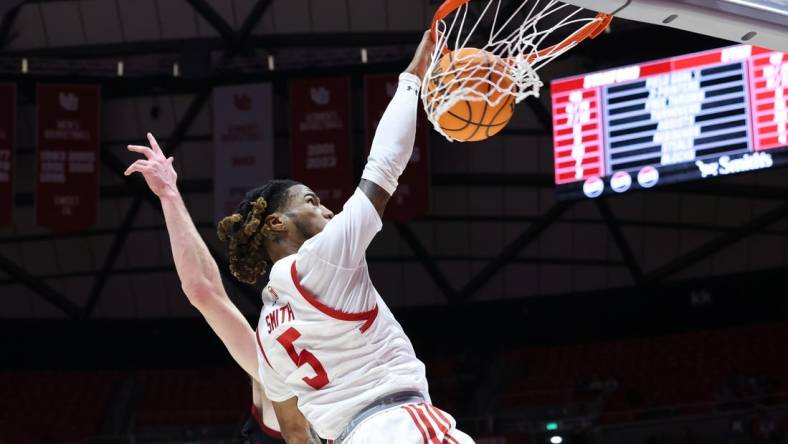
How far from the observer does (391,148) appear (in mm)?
3623

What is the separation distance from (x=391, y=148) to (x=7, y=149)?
16.0 meters

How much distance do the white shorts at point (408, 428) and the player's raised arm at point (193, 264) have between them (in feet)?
3.71

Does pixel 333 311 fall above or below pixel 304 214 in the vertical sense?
below

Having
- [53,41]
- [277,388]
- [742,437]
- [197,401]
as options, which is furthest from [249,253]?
[197,401]

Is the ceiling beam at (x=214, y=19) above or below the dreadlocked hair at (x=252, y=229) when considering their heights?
above

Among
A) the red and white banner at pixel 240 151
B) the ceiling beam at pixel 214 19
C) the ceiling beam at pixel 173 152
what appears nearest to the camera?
the red and white banner at pixel 240 151

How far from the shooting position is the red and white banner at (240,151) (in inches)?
719

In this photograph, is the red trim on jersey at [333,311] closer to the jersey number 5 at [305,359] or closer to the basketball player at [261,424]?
the jersey number 5 at [305,359]

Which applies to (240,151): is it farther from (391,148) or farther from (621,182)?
(391,148)

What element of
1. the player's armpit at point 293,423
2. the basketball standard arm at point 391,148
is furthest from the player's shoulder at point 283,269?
the player's armpit at point 293,423

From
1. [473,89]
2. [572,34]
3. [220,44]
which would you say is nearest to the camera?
[473,89]

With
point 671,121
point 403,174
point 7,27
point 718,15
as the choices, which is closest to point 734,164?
point 671,121

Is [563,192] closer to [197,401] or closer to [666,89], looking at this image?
[666,89]

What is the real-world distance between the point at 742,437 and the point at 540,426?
10.6ft
